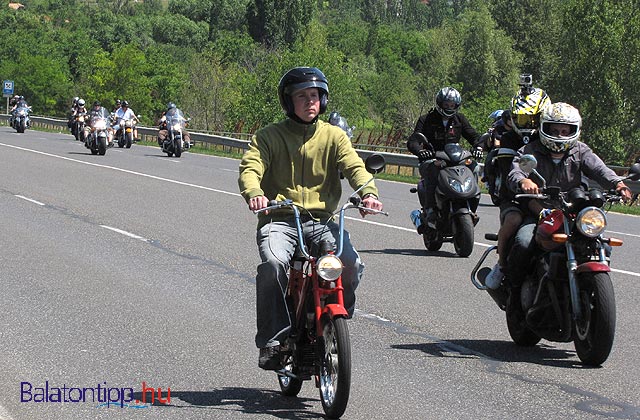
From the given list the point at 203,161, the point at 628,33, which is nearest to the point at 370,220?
the point at 203,161

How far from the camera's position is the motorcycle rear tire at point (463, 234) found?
13938mm

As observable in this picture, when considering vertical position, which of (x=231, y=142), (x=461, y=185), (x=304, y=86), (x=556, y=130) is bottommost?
(x=231, y=142)

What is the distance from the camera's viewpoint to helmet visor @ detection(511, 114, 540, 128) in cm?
1068

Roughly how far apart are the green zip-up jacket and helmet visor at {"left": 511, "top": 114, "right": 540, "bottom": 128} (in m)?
4.07

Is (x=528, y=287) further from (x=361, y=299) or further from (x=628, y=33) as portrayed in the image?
(x=628, y=33)

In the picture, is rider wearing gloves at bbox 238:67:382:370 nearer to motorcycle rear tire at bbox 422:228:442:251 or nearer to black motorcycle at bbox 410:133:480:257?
black motorcycle at bbox 410:133:480:257

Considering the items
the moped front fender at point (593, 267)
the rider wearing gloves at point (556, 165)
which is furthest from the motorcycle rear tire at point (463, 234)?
the moped front fender at point (593, 267)

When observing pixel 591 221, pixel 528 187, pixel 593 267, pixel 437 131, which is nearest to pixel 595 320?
pixel 593 267

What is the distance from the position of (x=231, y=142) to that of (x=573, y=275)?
36.0 meters

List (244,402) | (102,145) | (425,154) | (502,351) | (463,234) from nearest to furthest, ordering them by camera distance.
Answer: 1. (244,402)
2. (502,351)
3. (463,234)
4. (425,154)
5. (102,145)

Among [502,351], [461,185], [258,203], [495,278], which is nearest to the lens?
[258,203]

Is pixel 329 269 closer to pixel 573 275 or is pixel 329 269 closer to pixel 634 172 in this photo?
pixel 573 275

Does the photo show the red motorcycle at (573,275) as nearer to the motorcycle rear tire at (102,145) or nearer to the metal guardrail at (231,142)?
the metal guardrail at (231,142)

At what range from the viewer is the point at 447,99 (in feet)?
47.9
